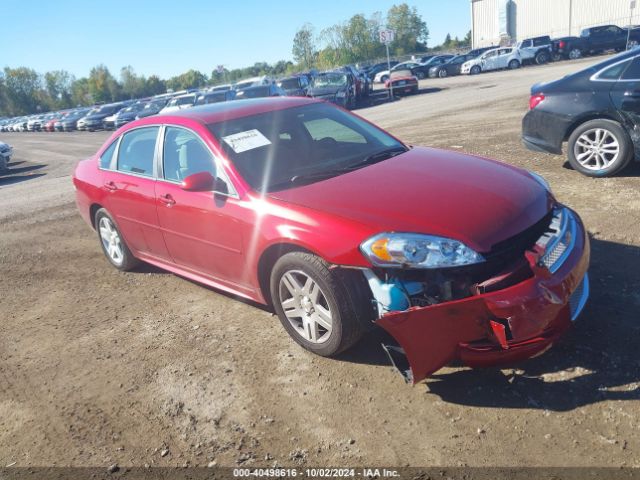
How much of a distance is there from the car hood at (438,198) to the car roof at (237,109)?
3.62 ft

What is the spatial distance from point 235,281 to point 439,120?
11.6 m

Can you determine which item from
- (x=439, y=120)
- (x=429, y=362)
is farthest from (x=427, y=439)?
(x=439, y=120)

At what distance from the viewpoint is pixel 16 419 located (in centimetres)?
332

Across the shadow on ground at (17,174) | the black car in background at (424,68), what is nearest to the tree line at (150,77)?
the black car in background at (424,68)

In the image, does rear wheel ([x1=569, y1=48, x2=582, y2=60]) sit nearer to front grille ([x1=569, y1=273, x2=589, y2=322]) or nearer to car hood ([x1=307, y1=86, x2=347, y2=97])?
car hood ([x1=307, y1=86, x2=347, y2=97])

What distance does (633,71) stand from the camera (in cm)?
612

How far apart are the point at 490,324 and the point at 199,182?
86.2 inches

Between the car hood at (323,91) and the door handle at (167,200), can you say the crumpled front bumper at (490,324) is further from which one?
the car hood at (323,91)

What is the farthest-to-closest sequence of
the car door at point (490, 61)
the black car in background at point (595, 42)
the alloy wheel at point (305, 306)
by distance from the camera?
the car door at point (490, 61)
the black car in background at point (595, 42)
the alloy wheel at point (305, 306)

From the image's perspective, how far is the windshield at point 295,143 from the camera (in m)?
3.84

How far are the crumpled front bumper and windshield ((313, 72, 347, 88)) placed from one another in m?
21.9

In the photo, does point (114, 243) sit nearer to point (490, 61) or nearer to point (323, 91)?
point (323, 91)

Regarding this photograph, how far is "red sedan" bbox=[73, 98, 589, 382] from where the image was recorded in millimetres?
2820

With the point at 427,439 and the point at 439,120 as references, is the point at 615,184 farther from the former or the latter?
the point at 439,120
